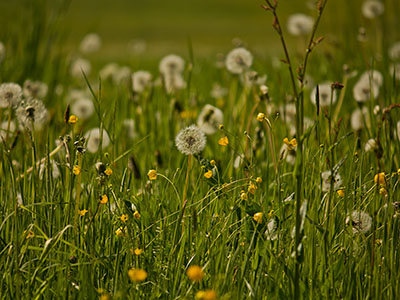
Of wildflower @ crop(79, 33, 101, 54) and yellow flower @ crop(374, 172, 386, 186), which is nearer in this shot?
yellow flower @ crop(374, 172, 386, 186)

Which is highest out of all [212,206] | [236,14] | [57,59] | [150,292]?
[236,14]

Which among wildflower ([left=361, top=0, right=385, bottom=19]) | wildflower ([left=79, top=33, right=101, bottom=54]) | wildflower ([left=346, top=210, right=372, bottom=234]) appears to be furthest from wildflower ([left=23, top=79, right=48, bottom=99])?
wildflower ([left=361, top=0, right=385, bottom=19])

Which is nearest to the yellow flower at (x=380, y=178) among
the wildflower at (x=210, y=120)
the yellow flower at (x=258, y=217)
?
the yellow flower at (x=258, y=217)

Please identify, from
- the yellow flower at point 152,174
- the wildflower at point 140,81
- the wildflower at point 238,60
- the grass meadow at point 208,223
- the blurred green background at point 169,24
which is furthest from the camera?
the blurred green background at point 169,24

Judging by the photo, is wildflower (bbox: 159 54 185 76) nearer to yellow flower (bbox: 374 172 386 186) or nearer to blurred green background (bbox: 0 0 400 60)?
yellow flower (bbox: 374 172 386 186)

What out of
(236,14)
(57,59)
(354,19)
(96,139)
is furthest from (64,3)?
(236,14)

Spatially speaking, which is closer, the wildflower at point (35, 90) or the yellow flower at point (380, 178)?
the yellow flower at point (380, 178)

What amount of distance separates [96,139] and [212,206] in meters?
0.91

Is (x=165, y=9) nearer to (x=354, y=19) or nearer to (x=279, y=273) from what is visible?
(x=354, y=19)

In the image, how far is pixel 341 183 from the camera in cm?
186

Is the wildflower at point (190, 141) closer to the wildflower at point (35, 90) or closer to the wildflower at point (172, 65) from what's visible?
the wildflower at point (35, 90)

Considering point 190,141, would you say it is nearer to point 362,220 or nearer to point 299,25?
point 362,220

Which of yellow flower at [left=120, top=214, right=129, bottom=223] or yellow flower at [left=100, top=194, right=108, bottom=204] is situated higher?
yellow flower at [left=100, top=194, right=108, bottom=204]

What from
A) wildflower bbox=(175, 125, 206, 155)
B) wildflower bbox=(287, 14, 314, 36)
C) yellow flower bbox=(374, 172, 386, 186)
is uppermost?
wildflower bbox=(287, 14, 314, 36)
